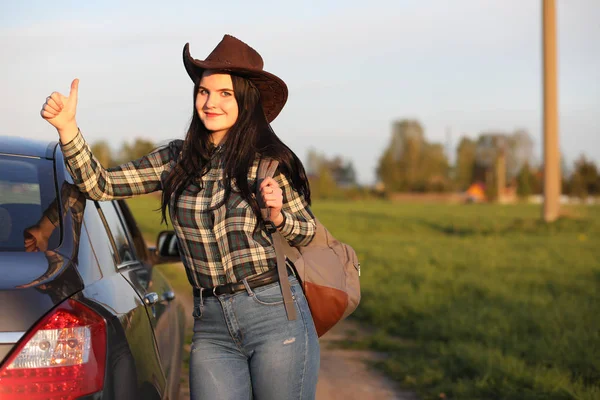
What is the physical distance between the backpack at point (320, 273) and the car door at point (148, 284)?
1.79 ft

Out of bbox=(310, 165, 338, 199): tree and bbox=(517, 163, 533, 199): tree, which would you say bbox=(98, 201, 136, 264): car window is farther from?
bbox=(517, 163, 533, 199): tree

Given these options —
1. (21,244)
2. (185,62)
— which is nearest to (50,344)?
(21,244)

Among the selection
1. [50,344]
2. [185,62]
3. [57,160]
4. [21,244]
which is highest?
[185,62]

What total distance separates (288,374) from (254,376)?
12 cm

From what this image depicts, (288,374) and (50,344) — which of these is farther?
(288,374)

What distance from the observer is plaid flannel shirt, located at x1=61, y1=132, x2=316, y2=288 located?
2.86 metres

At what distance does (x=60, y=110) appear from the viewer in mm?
2906

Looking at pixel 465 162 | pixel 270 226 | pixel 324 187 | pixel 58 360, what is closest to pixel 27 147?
pixel 270 226

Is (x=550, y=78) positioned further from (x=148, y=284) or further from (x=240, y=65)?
(x=240, y=65)

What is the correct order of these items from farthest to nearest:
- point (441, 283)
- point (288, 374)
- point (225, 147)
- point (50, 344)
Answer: point (441, 283)
point (225, 147)
point (288, 374)
point (50, 344)

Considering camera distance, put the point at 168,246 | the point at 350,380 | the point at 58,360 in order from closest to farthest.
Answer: the point at 58,360, the point at 168,246, the point at 350,380

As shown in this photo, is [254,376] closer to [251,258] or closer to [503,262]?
[251,258]

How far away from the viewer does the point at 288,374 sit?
2.84 meters

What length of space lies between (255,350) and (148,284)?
0.83 m
